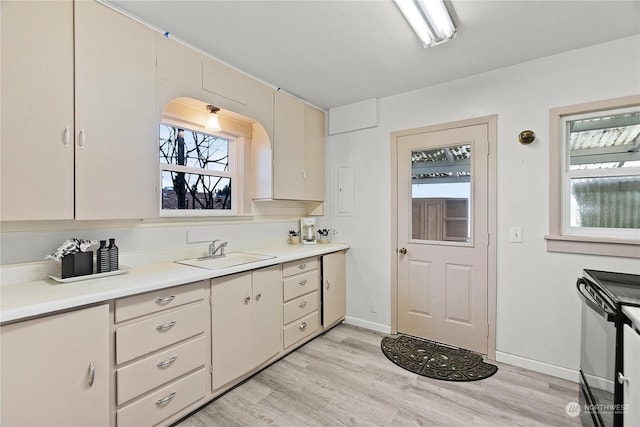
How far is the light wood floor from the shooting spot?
1825mm

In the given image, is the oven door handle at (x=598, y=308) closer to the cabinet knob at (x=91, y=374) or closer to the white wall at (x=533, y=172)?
the white wall at (x=533, y=172)

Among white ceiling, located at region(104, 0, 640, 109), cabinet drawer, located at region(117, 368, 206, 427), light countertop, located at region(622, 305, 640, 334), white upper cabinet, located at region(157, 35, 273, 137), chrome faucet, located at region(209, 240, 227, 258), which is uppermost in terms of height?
white ceiling, located at region(104, 0, 640, 109)

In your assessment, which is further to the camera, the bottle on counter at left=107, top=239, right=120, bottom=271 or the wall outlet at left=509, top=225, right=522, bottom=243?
the wall outlet at left=509, top=225, right=522, bottom=243

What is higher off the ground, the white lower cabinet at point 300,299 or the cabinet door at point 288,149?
the cabinet door at point 288,149

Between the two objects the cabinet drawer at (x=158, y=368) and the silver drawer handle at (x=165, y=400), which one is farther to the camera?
the silver drawer handle at (x=165, y=400)

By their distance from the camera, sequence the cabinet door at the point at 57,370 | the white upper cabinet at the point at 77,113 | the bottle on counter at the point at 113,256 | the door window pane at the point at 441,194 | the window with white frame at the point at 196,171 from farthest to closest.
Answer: the door window pane at the point at 441,194, the window with white frame at the point at 196,171, the bottle on counter at the point at 113,256, the white upper cabinet at the point at 77,113, the cabinet door at the point at 57,370

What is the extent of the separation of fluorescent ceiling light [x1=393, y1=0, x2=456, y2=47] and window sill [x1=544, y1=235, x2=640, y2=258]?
1.70 meters

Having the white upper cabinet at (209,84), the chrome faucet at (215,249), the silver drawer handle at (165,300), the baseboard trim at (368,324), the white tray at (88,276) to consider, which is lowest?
the baseboard trim at (368,324)

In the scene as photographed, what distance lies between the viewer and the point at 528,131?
2354mm

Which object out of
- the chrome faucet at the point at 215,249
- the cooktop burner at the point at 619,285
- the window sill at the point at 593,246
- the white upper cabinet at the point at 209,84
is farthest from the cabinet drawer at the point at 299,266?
the cooktop burner at the point at 619,285

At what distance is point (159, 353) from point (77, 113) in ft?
4.58

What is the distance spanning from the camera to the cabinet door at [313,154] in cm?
326

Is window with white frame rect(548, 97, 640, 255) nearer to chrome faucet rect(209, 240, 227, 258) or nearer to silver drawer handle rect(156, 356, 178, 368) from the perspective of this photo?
chrome faucet rect(209, 240, 227, 258)
